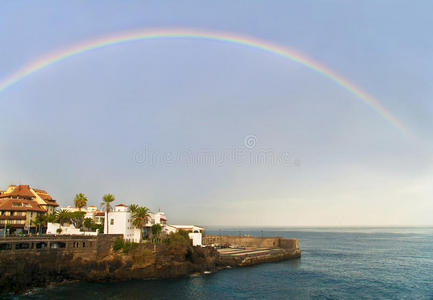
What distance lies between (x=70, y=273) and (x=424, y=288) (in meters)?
84.3

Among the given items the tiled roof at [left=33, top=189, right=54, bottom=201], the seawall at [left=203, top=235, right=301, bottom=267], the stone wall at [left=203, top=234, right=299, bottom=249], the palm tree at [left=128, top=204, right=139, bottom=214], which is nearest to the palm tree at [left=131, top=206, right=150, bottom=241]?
the palm tree at [left=128, top=204, right=139, bottom=214]

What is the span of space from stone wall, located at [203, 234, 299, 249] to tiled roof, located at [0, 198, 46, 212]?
267 feet

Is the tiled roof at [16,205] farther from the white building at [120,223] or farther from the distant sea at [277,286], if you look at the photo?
the distant sea at [277,286]

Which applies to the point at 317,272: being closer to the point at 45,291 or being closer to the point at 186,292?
the point at 186,292

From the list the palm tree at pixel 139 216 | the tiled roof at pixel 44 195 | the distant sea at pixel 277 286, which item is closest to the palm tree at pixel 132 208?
the palm tree at pixel 139 216

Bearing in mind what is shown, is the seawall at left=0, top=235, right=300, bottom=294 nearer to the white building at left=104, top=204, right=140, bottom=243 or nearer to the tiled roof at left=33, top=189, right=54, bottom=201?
the white building at left=104, top=204, right=140, bottom=243

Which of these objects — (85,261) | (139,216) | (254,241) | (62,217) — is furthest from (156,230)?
(254,241)

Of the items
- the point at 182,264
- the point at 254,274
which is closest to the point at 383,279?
the point at 254,274

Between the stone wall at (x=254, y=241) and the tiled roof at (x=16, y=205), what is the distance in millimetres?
81530

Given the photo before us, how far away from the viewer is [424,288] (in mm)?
75625

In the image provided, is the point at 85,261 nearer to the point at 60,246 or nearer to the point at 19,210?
the point at 60,246

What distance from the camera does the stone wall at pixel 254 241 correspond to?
14591 centimetres

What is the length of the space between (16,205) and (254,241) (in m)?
105

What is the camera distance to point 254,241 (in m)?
156
